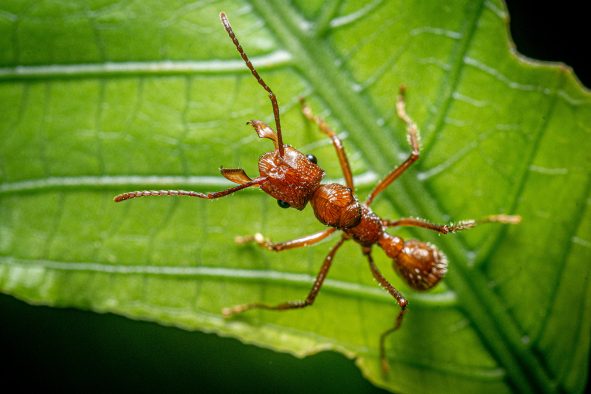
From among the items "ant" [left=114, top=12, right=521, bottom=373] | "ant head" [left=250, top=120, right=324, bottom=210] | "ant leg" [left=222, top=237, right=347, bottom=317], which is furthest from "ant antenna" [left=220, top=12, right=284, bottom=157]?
"ant leg" [left=222, top=237, right=347, bottom=317]

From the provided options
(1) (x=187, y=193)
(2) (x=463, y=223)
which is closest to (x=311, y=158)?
(1) (x=187, y=193)

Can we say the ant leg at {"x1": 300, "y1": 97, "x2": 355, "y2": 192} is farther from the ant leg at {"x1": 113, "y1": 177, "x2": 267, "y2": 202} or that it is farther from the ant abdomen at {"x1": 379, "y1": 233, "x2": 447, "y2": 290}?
the ant abdomen at {"x1": 379, "y1": 233, "x2": 447, "y2": 290}

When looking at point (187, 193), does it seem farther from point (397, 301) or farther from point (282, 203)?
point (397, 301)

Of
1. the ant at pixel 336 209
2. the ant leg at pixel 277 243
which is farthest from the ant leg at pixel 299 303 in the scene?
the ant leg at pixel 277 243

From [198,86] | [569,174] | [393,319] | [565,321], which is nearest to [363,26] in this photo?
[198,86]

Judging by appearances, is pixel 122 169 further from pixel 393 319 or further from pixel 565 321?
pixel 565 321
